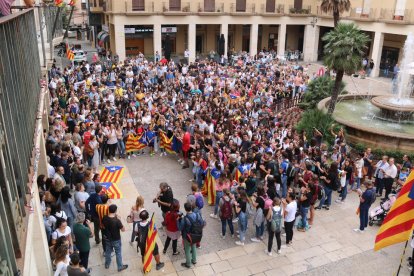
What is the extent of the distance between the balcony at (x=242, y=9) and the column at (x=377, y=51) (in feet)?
41.1

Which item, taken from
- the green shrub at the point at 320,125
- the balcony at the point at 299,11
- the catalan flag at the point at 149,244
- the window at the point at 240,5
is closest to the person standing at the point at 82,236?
the catalan flag at the point at 149,244

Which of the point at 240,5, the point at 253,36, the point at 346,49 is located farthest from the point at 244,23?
the point at 346,49

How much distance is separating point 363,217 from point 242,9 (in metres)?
33.7

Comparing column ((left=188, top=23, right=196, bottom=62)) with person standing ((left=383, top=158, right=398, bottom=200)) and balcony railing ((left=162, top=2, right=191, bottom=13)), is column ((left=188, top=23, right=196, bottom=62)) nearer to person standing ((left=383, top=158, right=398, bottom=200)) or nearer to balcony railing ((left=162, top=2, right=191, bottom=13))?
balcony railing ((left=162, top=2, right=191, bottom=13))

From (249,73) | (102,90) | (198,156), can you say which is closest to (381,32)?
(249,73)

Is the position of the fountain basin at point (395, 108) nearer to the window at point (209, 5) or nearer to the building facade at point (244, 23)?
the building facade at point (244, 23)

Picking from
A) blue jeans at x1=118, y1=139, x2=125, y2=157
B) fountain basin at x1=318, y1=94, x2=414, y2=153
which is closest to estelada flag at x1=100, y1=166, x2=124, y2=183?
blue jeans at x1=118, y1=139, x2=125, y2=157

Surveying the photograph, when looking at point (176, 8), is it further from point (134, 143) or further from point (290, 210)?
point (290, 210)

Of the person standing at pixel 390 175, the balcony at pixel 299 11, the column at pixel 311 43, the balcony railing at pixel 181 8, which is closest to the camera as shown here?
the person standing at pixel 390 175

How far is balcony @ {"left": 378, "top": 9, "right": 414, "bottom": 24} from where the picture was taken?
3167cm

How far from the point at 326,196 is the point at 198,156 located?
415 cm

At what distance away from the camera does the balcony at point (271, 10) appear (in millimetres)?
41125

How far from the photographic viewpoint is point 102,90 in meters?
20.0

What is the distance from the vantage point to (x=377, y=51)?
34.9 m
